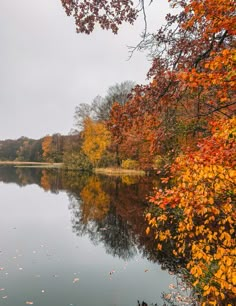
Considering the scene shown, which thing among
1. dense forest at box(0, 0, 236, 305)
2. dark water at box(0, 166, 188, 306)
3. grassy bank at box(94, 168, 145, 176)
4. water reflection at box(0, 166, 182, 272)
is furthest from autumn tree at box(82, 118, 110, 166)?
dense forest at box(0, 0, 236, 305)

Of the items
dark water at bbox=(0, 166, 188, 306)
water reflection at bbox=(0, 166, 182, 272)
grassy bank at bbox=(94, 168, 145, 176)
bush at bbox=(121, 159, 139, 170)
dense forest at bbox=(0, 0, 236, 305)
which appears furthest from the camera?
grassy bank at bbox=(94, 168, 145, 176)

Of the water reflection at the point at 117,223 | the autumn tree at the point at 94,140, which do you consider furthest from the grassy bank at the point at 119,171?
the water reflection at the point at 117,223

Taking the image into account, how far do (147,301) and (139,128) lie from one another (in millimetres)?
5610

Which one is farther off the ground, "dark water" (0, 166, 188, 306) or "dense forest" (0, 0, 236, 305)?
"dense forest" (0, 0, 236, 305)

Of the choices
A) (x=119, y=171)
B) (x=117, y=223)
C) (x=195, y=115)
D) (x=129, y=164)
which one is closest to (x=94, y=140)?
(x=119, y=171)

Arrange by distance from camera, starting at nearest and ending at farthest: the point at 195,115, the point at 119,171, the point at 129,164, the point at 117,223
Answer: the point at 195,115
the point at 117,223
the point at 129,164
the point at 119,171

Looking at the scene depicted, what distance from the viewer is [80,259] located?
13.1 m

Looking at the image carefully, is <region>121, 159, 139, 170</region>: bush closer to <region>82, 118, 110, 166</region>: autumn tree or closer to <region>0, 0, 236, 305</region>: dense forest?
<region>82, 118, 110, 166</region>: autumn tree

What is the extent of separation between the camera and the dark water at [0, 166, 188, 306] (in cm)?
955

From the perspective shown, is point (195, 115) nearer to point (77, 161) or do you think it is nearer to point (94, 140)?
point (94, 140)

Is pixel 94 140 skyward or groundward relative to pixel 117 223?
skyward

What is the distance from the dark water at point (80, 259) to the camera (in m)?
9.55

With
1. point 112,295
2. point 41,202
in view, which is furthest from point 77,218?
point 112,295

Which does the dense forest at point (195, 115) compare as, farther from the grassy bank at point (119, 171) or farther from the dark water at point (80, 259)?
the grassy bank at point (119, 171)
